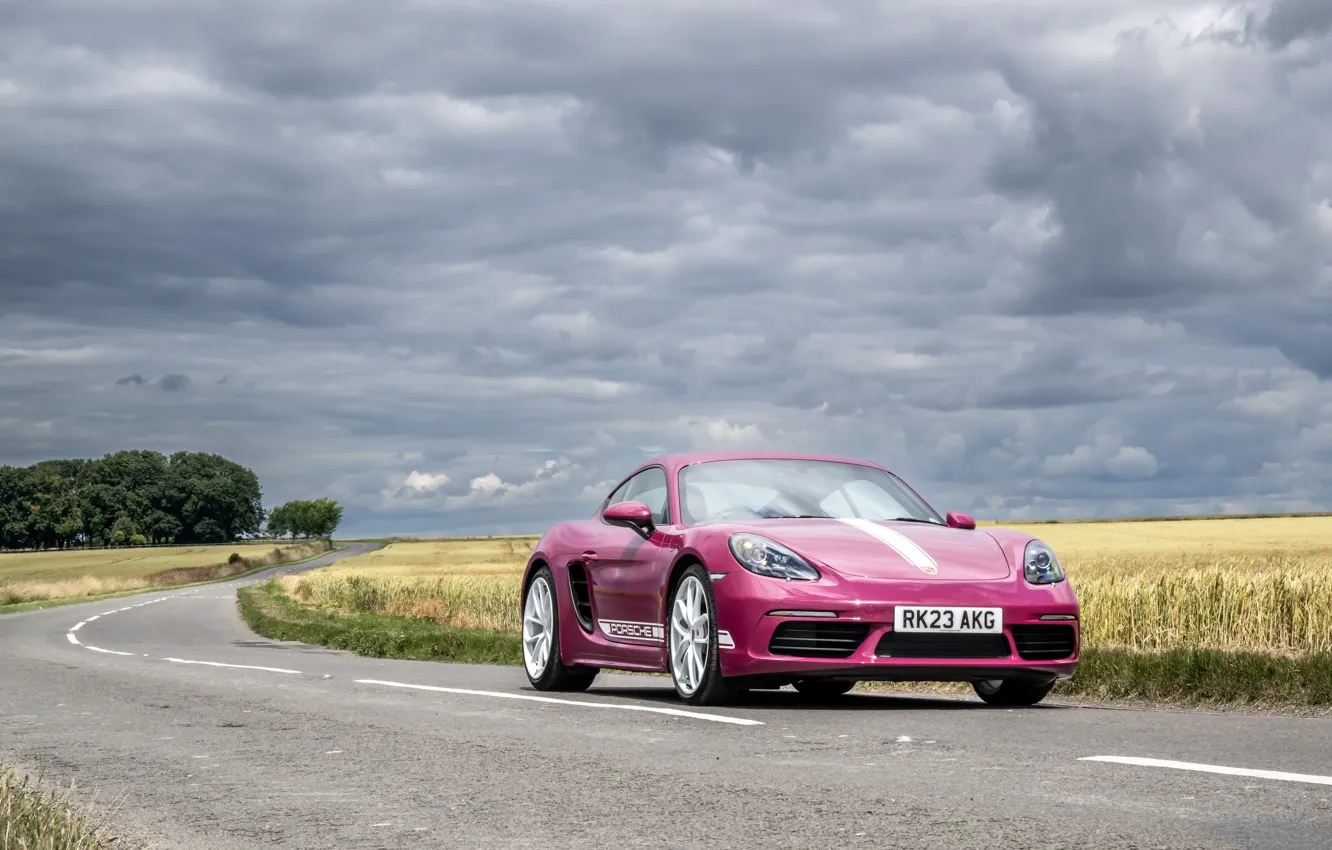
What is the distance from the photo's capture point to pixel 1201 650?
32.3ft

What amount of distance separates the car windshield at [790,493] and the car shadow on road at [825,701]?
1.17 metres

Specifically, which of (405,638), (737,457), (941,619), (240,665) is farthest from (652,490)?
(405,638)

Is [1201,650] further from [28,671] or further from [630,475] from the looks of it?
[28,671]

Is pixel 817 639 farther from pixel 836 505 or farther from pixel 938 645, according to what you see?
pixel 836 505

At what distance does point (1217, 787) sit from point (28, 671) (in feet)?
46.4

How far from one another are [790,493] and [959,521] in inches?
43.7

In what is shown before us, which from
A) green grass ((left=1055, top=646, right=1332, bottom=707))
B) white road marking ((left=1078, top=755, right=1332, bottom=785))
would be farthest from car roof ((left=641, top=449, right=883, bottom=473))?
white road marking ((left=1078, top=755, right=1332, bottom=785))

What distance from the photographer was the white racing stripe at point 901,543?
8.76m

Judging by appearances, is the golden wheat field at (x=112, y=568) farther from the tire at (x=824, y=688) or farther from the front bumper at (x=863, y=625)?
the front bumper at (x=863, y=625)

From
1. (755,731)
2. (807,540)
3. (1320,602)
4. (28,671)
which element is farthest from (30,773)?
(1320,602)

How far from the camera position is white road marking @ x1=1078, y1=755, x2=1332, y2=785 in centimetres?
558

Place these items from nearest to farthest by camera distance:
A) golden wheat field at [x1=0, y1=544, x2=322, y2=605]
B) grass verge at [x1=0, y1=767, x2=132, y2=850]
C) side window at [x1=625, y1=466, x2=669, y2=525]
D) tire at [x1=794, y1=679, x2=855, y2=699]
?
grass verge at [x1=0, y1=767, x2=132, y2=850]
side window at [x1=625, y1=466, x2=669, y2=525]
tire at [x1=794, y1=679, x2=855, y2=699]
golden wheat field at [x1=0, y1=544, x2=322, y2=605]

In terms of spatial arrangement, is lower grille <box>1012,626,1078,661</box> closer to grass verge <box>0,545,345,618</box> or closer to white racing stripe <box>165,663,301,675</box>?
white racing stripe <box>165,663,301,675</box>

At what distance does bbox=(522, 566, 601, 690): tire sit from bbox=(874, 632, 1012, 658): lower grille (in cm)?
304
